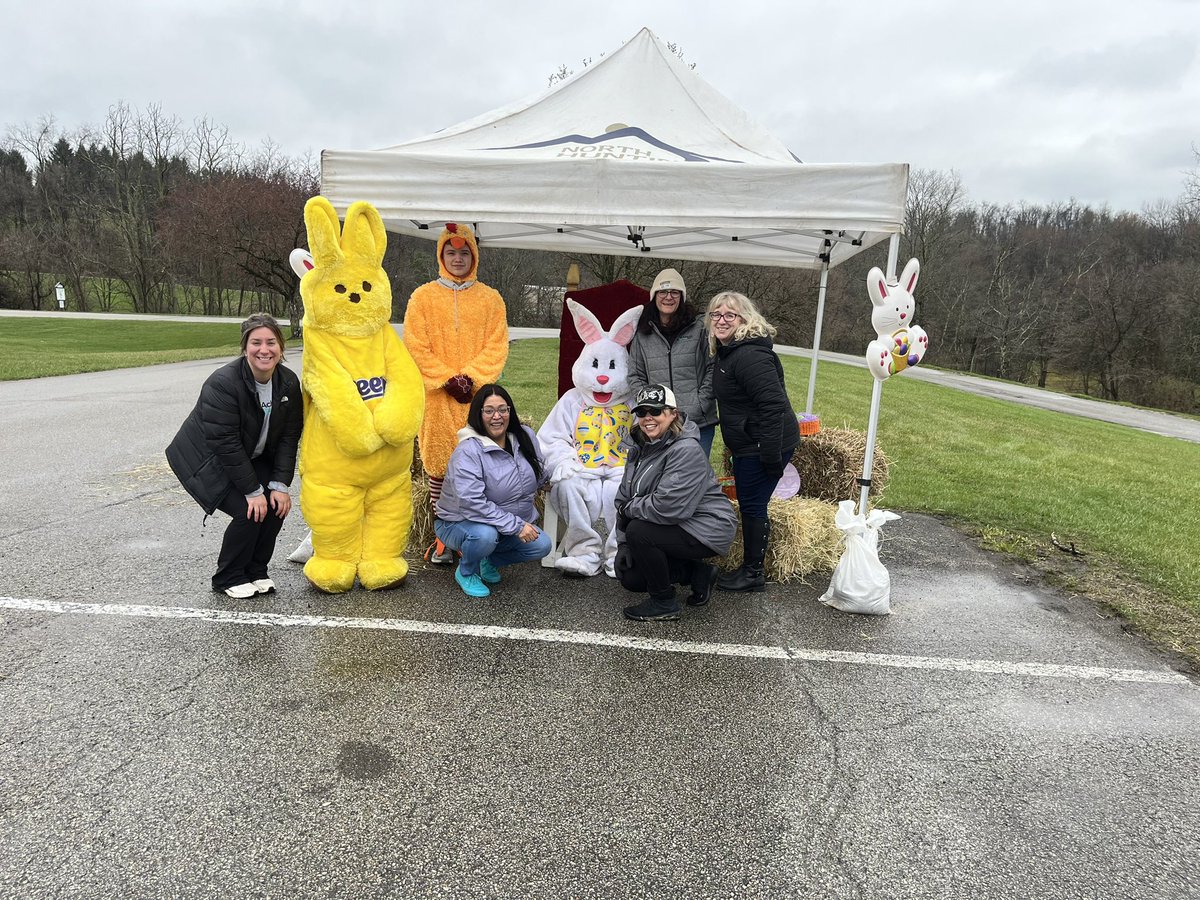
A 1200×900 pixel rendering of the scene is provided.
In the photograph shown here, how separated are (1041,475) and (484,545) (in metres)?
7.47

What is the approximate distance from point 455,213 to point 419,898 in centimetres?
342

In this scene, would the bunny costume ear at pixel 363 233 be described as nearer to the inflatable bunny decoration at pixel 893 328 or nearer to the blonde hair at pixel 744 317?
the blonde hair at pixel 744 317

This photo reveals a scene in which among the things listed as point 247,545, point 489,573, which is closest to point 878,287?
point 489,573

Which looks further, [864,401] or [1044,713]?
[864,401]

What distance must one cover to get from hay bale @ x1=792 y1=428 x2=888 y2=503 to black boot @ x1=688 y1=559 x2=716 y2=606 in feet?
6.02

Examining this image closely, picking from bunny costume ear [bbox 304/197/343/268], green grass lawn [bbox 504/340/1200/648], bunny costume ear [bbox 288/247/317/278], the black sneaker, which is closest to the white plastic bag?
the black sneaker

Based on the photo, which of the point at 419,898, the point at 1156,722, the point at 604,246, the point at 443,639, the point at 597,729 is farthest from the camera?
the point at 604,246

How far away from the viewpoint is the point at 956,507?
663 centimetres

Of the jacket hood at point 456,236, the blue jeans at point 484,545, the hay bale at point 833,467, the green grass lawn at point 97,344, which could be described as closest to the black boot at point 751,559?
the blue jeans at point 484,545

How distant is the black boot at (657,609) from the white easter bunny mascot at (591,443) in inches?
22.5

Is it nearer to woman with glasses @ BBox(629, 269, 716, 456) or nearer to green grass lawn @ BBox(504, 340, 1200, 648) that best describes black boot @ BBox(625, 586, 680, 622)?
woman with glasses @ BBox(629, 269, 716, 456)

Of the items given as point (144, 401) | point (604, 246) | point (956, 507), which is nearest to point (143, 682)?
point (604, 246)

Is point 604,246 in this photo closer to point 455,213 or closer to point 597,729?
point 455,213

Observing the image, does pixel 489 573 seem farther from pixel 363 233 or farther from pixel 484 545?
pixel 363 233
